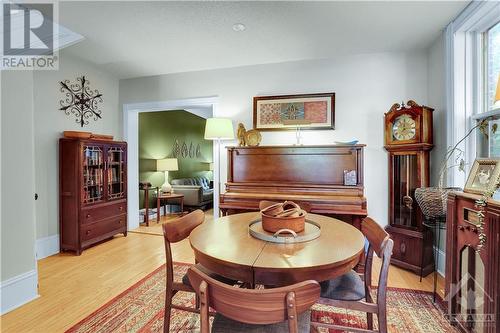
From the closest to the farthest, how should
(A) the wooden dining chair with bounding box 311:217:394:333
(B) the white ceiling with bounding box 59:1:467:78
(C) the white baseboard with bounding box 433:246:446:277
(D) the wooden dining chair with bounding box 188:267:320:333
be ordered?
(D) the wooden dining chair with bounding box 188:267:320:333
(A) the wooden dining chair with bounding box 311:217:394:333
(B) the white ceiling with bounding box 59:1:467:78
(C) the white baseboard with bounding box 433:246:446:277

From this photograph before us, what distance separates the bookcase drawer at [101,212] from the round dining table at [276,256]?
8.24 feet

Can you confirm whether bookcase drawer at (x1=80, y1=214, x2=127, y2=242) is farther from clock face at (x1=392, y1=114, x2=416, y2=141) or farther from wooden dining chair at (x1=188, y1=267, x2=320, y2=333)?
clock face at (x1=392, y1=114, x2=416, y2=141)

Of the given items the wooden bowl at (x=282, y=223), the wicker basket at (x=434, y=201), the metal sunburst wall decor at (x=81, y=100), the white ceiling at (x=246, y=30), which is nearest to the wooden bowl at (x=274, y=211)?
the wooden bowl at (x=282, y=223)

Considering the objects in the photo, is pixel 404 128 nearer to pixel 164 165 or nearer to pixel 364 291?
pixel 364 291

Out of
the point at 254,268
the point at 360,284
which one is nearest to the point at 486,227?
the point at 360,284

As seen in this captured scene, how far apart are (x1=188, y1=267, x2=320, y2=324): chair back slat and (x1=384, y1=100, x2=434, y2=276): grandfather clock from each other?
2292 millimetres

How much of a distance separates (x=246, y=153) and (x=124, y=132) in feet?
7.51

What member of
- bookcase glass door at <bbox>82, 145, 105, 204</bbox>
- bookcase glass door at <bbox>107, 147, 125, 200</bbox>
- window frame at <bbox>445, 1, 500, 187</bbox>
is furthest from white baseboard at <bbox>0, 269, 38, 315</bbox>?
window frame at <bbox>445, 1, 500, 187</bbox>

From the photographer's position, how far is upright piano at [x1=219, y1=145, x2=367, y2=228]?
2707 mm

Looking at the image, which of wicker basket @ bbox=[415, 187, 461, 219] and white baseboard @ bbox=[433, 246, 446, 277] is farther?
white baseboard @ bbox=[433, 246, 446, 277]

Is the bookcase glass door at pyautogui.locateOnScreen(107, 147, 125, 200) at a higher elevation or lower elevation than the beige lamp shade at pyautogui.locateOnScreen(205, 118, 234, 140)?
lower

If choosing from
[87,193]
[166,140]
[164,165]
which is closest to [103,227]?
[87,193]

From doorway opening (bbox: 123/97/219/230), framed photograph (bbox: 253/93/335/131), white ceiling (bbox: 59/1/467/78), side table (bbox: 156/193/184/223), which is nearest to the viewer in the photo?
white ceiling (bbox: 59/1/467/78)

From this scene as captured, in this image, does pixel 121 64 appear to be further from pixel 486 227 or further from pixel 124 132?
pixel 486 227
